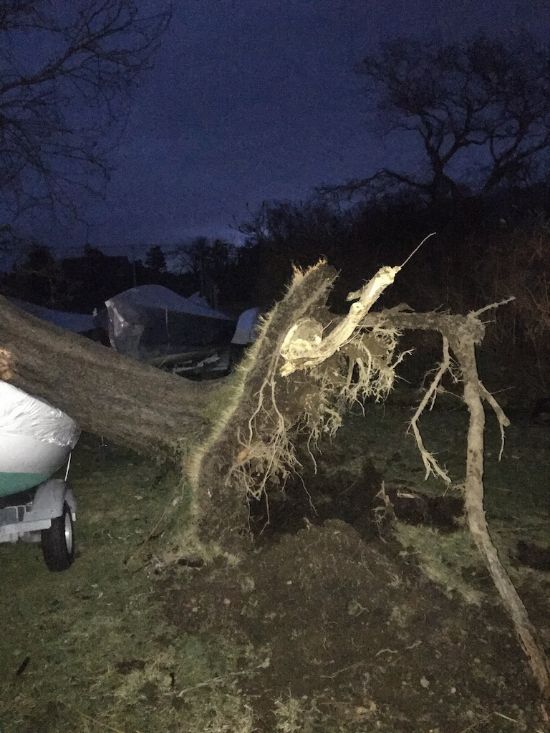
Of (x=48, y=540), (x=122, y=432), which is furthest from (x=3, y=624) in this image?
(x=122, y=432)

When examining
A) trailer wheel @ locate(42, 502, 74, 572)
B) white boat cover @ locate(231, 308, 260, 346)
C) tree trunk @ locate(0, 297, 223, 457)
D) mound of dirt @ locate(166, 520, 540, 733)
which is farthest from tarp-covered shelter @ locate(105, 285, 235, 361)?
mound of dirt @ locate(166, 520, 540, 733)

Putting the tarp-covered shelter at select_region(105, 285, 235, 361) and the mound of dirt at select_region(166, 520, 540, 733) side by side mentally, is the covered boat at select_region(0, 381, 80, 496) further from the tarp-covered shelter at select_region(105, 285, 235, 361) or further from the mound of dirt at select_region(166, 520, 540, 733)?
the tarp-covered shelter at select_region(105, 285, 235, 361)

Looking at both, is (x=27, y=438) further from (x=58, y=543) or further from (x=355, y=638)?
(x=355, y=638)

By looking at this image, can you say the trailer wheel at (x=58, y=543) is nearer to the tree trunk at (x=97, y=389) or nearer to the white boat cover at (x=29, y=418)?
the white boat cover at (x=29, y=418)

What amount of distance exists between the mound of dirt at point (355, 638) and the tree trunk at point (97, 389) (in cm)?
100

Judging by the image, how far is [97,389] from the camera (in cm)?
384

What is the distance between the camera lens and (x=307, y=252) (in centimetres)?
1261

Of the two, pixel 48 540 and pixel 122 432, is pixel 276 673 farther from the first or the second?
pixel 122 432

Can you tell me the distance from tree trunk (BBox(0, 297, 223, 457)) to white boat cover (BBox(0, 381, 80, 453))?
41cm

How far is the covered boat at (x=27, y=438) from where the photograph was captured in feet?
9.66

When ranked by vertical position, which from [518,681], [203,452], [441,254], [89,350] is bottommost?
[518,681]

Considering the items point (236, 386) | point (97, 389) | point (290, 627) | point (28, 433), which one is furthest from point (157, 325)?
point (290, 627)

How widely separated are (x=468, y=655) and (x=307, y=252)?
1067cm

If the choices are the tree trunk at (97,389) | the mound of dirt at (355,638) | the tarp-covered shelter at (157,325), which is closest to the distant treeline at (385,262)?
the tarp-covered shelter at (157,325)
